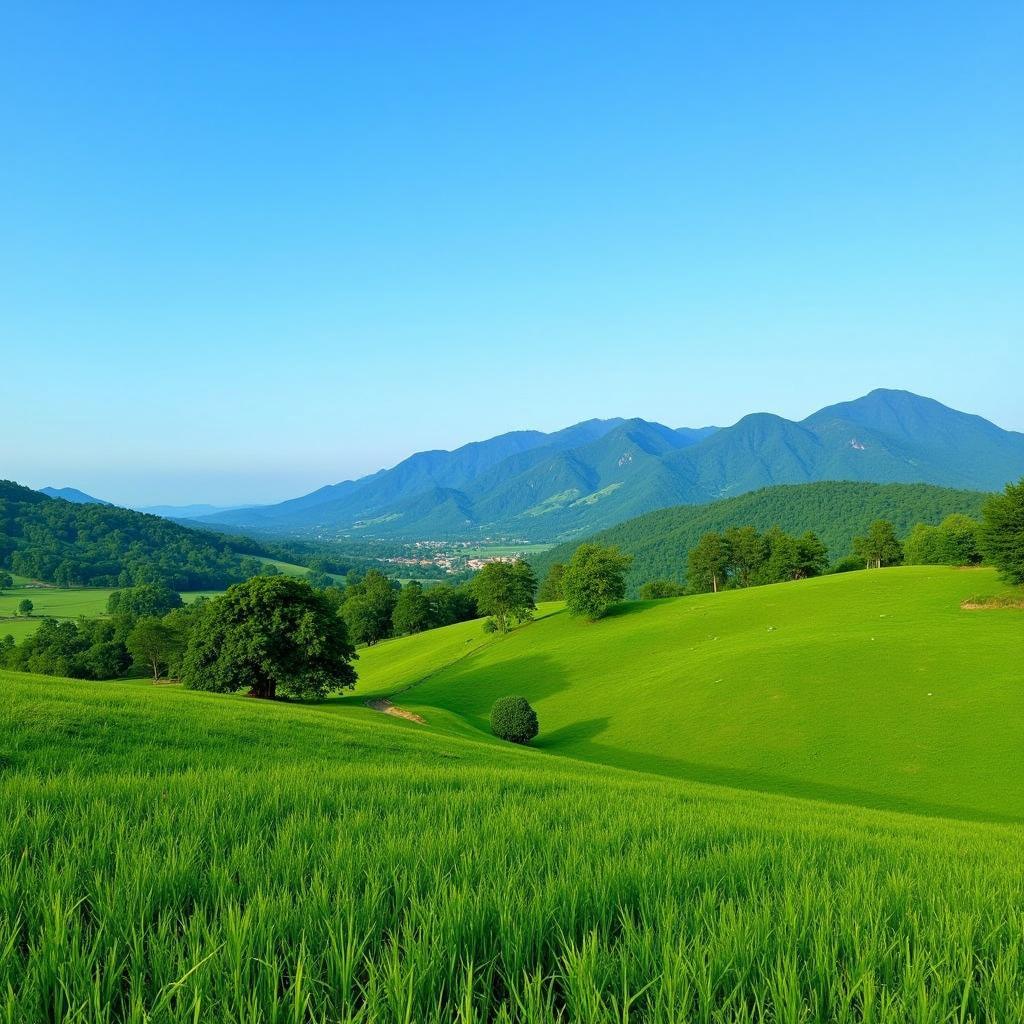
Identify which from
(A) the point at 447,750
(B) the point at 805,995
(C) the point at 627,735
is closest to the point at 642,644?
(C) the point at 627,735

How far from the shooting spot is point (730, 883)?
3.76 metres

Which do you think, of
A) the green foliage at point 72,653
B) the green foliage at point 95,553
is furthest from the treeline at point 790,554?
the green foliage at point 95,553

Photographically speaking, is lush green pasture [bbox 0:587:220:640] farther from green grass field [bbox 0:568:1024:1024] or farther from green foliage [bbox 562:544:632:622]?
green grass field [bbox 0:568:1024:1024]

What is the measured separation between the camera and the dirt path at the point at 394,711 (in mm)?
34719

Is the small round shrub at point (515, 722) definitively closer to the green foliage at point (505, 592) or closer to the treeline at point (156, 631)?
the treeline at point (156, 631)

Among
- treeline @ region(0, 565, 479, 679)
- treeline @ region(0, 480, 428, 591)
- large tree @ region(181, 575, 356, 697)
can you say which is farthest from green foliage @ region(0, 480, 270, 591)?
large tree @ region(181, 575, 356, 697)

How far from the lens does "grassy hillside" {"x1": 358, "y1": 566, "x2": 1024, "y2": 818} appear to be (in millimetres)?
27484

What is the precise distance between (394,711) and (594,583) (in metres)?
34.9

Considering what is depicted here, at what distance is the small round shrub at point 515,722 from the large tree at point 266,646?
11.4 m

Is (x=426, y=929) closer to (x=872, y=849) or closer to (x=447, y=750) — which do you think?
(x=872, y=849)

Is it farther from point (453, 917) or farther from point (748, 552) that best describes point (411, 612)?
point (453, 917)

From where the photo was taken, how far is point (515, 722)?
35906 millimetres

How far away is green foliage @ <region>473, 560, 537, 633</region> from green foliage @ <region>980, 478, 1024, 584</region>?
46.4m

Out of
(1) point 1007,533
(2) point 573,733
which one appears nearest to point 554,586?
(2) point 573,733
